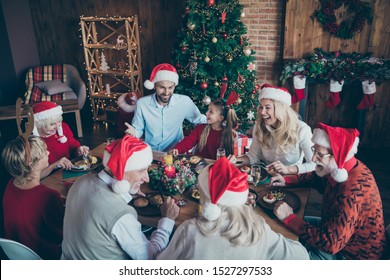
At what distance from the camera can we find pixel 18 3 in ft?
21.0

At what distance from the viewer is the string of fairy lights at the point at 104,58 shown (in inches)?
229

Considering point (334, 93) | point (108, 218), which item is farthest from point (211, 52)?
point (108, 218)

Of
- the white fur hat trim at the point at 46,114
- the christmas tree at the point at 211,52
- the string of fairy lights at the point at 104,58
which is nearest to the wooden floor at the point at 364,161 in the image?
the string of fairy lights at the point at 104,58

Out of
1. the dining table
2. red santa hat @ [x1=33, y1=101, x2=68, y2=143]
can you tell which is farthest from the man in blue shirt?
the dining table

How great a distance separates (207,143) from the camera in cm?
321

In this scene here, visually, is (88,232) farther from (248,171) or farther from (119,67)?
(119,67)

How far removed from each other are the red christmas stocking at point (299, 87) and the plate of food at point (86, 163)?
3020 mm

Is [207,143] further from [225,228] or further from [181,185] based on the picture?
[225,228]

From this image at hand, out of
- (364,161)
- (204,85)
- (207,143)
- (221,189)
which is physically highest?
(221,189)

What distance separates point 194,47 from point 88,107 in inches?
134

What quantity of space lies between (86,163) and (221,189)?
5.00 feet

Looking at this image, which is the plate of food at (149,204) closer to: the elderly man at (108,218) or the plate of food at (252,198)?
the elderly man at (108,218)
